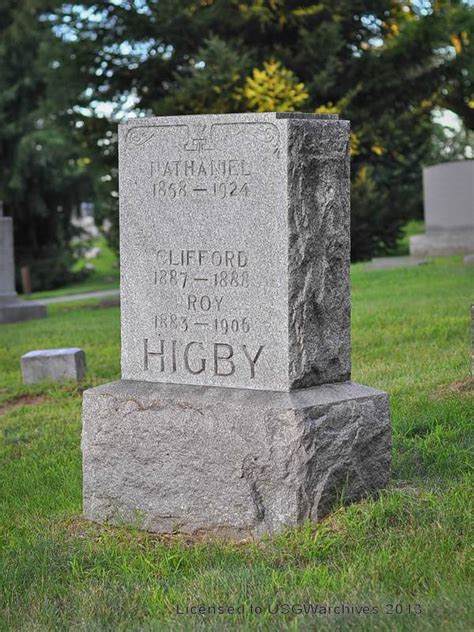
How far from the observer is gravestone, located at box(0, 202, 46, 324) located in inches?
765

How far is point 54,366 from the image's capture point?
10.6 m

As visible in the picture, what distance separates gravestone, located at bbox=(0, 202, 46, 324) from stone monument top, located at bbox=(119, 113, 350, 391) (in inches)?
563

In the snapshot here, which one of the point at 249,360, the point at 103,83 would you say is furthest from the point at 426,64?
the point at 249,360

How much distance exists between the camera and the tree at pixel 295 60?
67.5 feet

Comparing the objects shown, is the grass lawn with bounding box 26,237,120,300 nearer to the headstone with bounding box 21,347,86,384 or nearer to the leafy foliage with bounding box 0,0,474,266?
the leafy foliage with bounding box 0,0,474,266

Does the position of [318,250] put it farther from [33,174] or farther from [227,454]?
[33,174]

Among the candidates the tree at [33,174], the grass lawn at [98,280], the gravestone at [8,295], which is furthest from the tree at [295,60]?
the tree at [33,174]

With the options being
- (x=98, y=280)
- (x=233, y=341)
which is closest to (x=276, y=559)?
(x=233, y=341)

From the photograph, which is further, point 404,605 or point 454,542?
point 454,542

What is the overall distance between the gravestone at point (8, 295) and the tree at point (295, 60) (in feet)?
12.5

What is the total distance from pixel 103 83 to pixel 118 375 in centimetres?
1346

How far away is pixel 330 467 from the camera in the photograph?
16.2ft

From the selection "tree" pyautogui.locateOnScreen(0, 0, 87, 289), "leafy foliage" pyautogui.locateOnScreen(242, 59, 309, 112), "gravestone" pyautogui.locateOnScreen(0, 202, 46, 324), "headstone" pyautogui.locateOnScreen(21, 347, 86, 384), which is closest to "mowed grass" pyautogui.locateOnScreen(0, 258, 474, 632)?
"headstone" pyautogui.locateOnScreen(21, 347, 86, 384)

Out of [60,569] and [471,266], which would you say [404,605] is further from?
[471,266]
